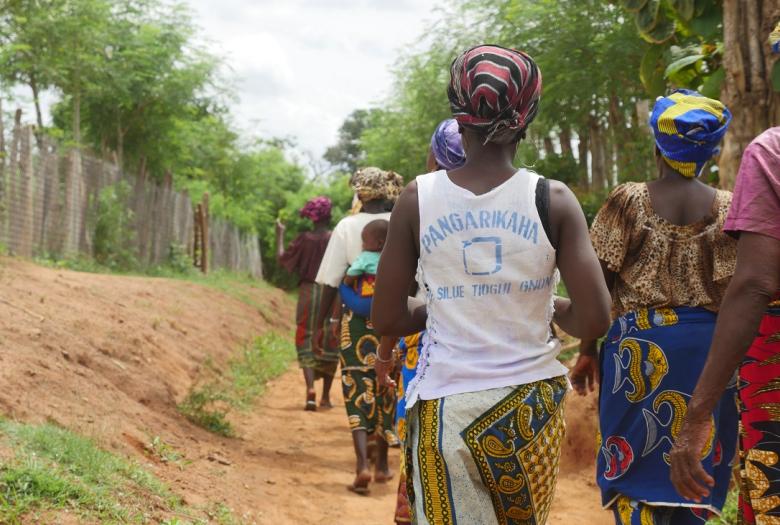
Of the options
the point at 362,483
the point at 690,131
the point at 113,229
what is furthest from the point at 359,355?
the point at 113,229

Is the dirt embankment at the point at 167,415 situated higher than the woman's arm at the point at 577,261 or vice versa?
the woman's arm at the point at 577,261

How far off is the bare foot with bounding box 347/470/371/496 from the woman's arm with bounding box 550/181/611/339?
155 inches

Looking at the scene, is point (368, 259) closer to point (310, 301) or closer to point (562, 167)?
point (310, 301)

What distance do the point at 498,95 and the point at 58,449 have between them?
122 inches

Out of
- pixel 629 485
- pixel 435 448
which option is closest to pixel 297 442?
pixel 629 485

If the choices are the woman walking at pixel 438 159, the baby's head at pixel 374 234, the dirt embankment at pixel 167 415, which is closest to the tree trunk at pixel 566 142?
the dirt embankment at pixel 167 415

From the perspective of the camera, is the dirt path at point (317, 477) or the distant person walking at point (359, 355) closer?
the dirt path at point (317, 477)

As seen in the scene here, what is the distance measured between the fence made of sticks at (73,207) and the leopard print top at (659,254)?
9155 millimetres

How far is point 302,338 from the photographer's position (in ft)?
32.3

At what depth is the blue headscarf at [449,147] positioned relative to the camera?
13.5 feet

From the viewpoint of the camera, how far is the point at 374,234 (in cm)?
540

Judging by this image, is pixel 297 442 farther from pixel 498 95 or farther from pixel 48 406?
pixel 498 95

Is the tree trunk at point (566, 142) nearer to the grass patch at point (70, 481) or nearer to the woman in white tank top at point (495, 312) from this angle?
the grass patch at point (70, 481)

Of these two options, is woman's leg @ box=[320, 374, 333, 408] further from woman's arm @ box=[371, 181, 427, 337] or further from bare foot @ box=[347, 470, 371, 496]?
woman's arm @ box=[371, 181, 427, 337]
